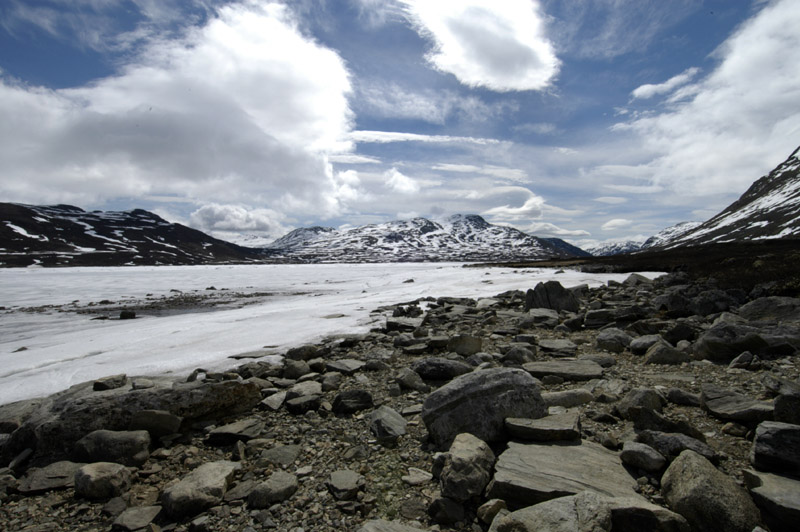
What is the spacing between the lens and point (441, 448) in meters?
4.60

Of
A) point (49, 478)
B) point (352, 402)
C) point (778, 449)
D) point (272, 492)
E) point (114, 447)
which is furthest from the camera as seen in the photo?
point (352, 402)

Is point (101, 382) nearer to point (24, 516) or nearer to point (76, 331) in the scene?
point (24, 516)

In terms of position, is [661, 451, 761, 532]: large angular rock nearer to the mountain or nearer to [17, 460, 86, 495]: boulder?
[17, 460, 86, 495]: boulder

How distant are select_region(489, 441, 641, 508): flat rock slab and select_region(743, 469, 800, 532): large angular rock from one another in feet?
2.84

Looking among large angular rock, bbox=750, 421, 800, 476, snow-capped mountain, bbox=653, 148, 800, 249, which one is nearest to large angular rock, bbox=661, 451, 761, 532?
large angular rock, bbox=750, 421, 800, 476

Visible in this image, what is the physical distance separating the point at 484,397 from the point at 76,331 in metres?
20.3

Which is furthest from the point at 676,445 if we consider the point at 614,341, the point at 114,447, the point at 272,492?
the point at 114,447

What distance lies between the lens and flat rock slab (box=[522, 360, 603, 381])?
6.64 m

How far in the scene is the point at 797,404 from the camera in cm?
387

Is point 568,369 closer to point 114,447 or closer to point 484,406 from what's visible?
point 484,406

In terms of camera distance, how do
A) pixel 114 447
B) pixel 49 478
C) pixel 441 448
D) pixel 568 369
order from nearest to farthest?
1. pixel 49 478
2. pixel 441 448
3. pixel 114 447
4. pixel 568 369

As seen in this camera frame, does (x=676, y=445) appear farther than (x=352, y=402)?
No

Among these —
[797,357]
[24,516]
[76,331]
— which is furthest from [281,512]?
[76,331]

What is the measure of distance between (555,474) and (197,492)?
3.55 m
